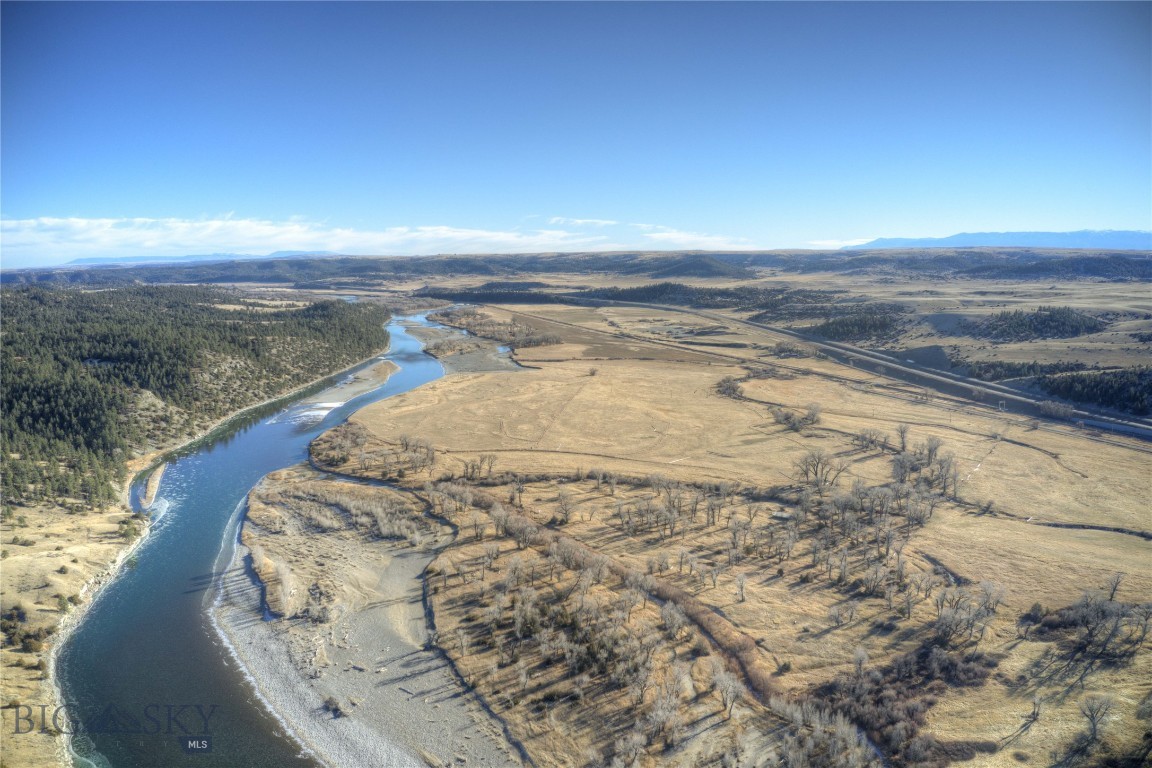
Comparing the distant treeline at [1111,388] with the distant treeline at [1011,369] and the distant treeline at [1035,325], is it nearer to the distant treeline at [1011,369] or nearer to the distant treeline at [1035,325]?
the distant treeline at [1011,369]

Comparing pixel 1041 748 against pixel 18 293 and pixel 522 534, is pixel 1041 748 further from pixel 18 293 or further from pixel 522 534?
pixel 18 293

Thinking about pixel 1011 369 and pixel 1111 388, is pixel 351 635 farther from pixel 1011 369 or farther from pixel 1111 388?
pixel 1011 369

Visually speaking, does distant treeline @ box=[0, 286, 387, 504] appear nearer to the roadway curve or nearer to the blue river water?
the blue river water

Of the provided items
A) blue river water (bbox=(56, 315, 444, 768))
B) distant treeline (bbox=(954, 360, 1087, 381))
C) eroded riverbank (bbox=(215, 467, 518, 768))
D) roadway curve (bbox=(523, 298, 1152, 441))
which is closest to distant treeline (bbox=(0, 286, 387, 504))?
blue river water (bbox=(56, 315, 444, 768))

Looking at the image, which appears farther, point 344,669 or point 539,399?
point 539,399

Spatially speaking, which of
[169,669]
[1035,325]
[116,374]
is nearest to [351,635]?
[169,669]

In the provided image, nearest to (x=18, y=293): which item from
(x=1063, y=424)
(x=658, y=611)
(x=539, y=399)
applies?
(x=539, y=399)

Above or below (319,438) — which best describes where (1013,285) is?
above
